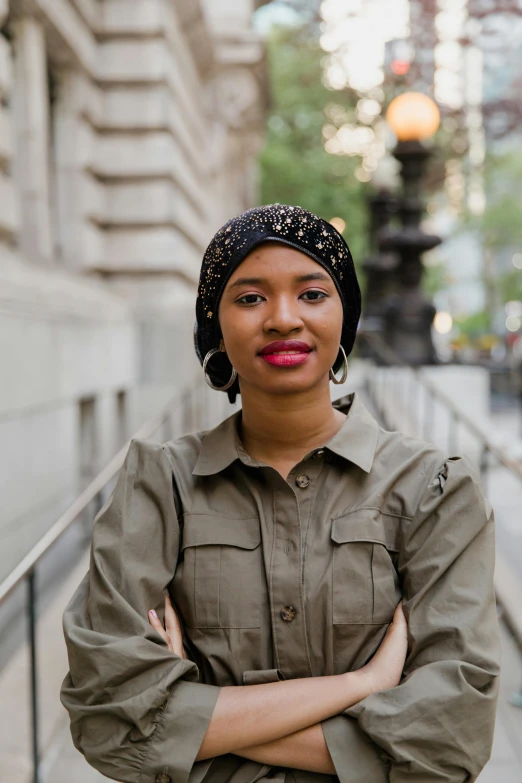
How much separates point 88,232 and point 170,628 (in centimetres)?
795

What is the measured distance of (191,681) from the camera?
5.62 ft

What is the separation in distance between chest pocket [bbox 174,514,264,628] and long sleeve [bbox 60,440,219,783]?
7 centimetres

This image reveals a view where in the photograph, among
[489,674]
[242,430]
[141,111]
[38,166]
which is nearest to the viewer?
[489,674]

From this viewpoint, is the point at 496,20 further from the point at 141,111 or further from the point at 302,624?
the point at 302,624

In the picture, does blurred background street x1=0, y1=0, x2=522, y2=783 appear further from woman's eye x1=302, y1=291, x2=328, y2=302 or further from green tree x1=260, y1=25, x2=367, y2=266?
green tree x1=260, y1=25, x2=367, y2=266

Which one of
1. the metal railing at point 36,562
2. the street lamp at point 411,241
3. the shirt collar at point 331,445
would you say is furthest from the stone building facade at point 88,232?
the shirt collar at point 331,445

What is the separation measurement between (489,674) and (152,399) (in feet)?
28.8

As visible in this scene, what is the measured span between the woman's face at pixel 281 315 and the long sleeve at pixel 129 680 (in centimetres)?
44

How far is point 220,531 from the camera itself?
1791 mm

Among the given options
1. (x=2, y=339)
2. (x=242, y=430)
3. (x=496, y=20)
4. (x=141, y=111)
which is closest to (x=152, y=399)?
(x=141, y=111)

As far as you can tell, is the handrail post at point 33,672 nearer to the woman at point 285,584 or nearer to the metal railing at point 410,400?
the woman at point 285,584

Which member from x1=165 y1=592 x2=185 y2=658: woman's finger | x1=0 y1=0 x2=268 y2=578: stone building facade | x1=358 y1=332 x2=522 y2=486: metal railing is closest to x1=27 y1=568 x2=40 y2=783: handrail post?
x1=165 y1=592 x2=185 y2=658: woman's finger

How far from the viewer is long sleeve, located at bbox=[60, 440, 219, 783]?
5.32 ft

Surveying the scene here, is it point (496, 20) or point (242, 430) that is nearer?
point (242, 430)
